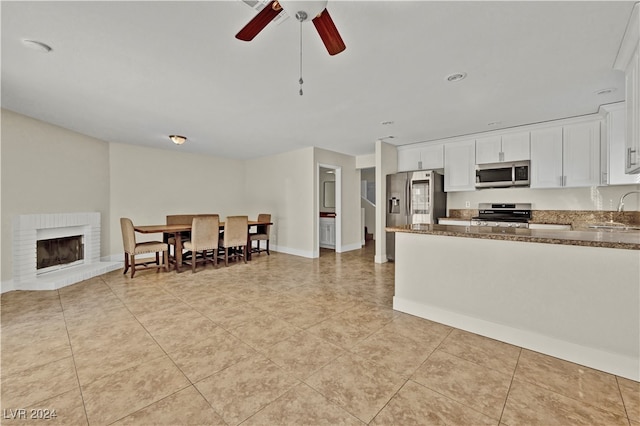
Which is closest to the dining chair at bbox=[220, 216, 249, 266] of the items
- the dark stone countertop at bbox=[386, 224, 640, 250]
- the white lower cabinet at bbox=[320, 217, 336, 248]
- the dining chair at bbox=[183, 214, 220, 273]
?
the dining chair at bbox=[183, 214, 220, 273]

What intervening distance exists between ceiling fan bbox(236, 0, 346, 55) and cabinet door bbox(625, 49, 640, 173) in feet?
7.14

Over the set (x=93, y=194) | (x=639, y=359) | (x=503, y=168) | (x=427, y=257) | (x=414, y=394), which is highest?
(x=503, y=168)

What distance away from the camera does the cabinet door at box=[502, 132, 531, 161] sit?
4074 millimetres

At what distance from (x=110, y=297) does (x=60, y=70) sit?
2.51m

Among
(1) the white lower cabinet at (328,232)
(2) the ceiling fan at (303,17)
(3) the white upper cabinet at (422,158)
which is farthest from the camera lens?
(1) the white lower cabinet at (328,232)

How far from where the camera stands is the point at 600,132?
3529 millimetres

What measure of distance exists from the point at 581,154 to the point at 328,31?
4231mm

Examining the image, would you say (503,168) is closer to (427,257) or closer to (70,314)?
(427,257)

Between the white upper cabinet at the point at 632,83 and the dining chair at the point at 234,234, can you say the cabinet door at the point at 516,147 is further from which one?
the dining chair at the point at 234,234

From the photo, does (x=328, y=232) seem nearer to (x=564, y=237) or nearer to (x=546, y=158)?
(x=546, y=158)

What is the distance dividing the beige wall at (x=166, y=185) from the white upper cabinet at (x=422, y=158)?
4.32 m

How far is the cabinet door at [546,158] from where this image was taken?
3.82 m

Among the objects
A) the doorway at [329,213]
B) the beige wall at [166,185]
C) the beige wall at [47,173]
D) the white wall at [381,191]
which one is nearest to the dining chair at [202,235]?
the beige wall at [166,185]

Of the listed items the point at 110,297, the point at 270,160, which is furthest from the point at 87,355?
the point at 270,160
